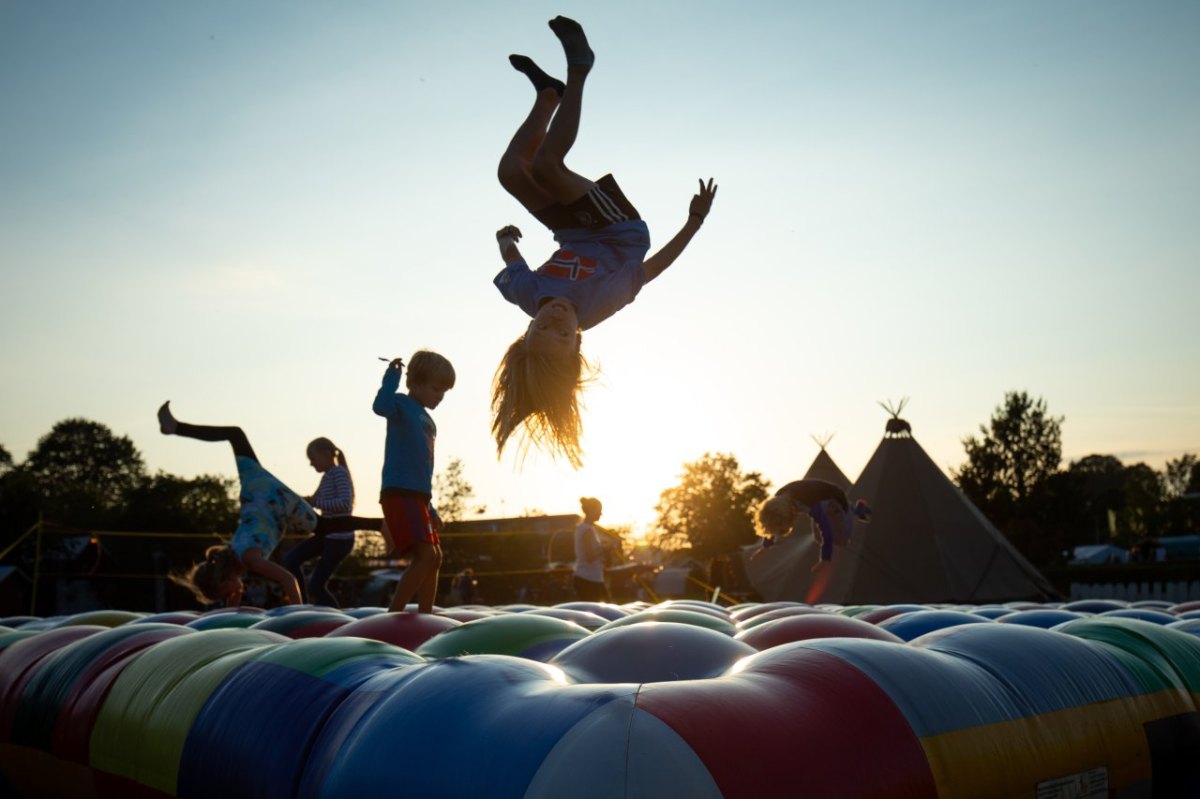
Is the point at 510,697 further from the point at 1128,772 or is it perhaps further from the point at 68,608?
the point at 68,608

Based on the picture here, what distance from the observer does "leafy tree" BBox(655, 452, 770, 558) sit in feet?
149

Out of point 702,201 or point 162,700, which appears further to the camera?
point 702,201

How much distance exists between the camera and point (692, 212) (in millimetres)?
5211

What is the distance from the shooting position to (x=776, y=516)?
34.9ft

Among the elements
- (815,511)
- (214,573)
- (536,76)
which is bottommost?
(214,573)

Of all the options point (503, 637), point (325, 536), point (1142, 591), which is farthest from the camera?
point (1142, 591)

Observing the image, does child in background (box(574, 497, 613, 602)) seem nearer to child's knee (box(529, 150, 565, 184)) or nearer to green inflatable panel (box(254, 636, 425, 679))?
child's knee (box(529, 150, 565, 184))

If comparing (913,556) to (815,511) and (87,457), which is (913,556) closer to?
(815,511)

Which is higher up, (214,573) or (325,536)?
(325,536)

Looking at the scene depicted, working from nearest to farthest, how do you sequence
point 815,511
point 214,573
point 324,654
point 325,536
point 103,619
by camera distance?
point 324,654 < point 103,619 < point 214,573 < point 325,536 < point 815,511

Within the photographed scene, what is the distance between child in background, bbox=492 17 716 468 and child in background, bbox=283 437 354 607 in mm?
3452

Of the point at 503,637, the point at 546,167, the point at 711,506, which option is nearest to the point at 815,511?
the point at 546,167

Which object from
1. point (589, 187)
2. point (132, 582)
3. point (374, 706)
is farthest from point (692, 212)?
point (132, 582)

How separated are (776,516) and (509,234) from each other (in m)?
6.16
